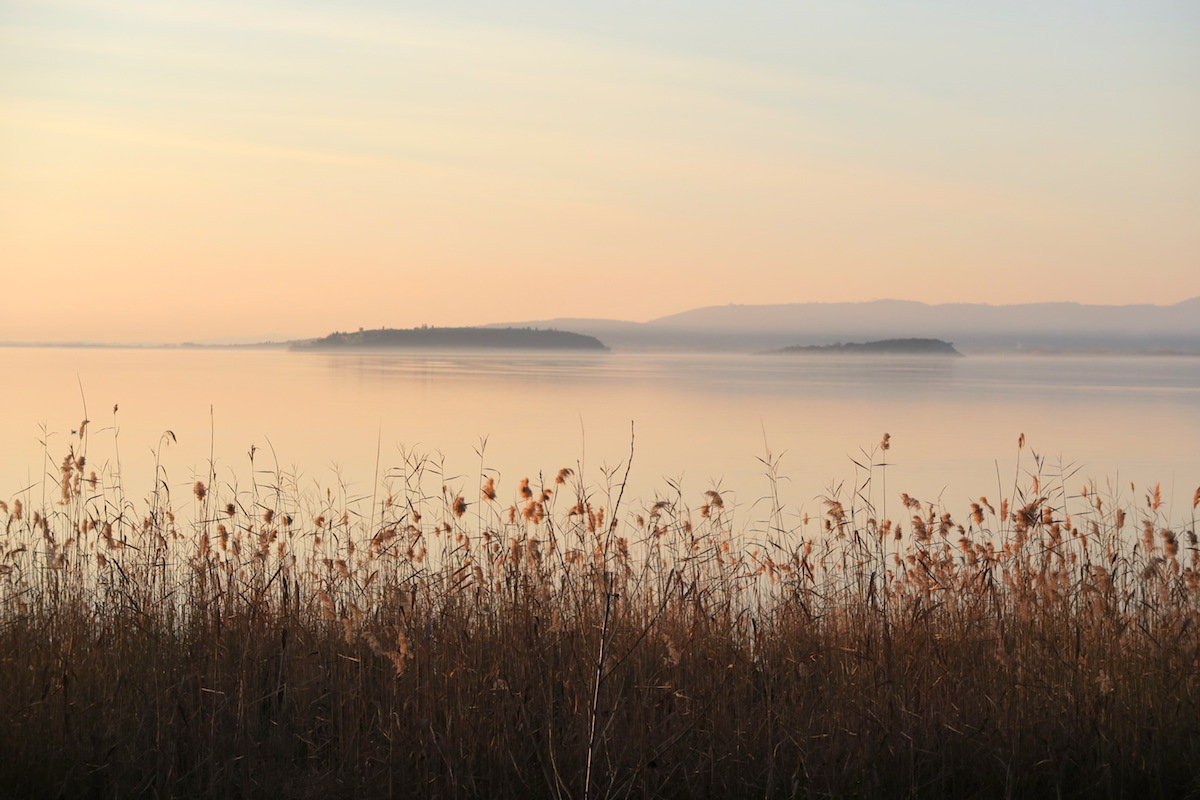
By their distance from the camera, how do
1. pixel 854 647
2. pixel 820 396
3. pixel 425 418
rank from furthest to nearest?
pixel 820 396 < pixel 425 418 < pixel 854 647

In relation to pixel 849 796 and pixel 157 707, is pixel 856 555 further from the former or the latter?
pixel 157 707

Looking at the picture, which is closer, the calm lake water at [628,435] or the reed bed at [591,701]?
the reed bed at [591,701]

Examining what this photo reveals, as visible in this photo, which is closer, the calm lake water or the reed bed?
the reed bed

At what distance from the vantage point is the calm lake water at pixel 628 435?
16.0 meters

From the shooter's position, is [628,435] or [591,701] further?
[628,435]

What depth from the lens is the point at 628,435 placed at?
22.1 meters

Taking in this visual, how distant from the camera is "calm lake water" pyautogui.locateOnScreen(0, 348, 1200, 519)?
52.5 ft

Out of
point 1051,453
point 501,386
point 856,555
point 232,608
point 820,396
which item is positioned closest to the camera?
point 232,608

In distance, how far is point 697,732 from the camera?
5.01m

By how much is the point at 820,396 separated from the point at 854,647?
110 ft

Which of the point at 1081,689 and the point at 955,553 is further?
the point at 955,553

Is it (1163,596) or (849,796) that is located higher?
(1163,596)

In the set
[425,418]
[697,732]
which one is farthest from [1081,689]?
[425,418]

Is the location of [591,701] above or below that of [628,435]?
above
